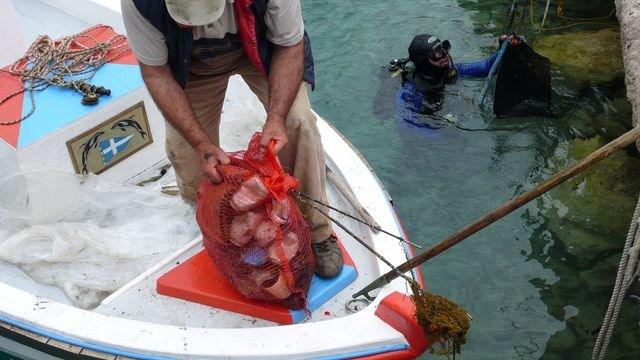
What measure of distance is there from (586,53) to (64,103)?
5.89 meters

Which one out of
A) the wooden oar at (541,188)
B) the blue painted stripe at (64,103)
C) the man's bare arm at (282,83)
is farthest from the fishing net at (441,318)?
the blue painted stripe at (64,103)

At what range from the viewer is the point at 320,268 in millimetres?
3598

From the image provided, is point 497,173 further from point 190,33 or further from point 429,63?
point 190,33

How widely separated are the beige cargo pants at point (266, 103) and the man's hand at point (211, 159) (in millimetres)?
343

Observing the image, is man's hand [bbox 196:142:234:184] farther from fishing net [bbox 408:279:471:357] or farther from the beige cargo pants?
fishing net [bbox 408:279:471:357]

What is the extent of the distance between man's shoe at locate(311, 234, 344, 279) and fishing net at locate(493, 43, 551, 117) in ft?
10.5

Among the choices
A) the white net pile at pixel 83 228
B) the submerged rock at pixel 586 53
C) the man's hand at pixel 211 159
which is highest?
the man's hand at pixel 211 159

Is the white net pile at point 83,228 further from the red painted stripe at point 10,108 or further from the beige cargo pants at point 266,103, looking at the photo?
the beige cargo pants at point 266,103

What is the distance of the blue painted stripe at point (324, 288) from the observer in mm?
3441

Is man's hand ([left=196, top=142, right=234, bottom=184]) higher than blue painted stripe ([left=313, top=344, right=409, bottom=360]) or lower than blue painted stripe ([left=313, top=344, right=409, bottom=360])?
higher

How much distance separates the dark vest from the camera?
3027mm

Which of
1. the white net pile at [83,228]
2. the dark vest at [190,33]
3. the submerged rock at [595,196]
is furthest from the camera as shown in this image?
the submerged rock at [595,196]

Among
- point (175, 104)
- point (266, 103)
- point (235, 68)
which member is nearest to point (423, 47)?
point (266, 103)

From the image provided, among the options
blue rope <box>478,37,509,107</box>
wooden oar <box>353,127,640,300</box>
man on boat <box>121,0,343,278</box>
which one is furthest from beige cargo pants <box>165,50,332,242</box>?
blue rope <box>478,37,509,107</box>
